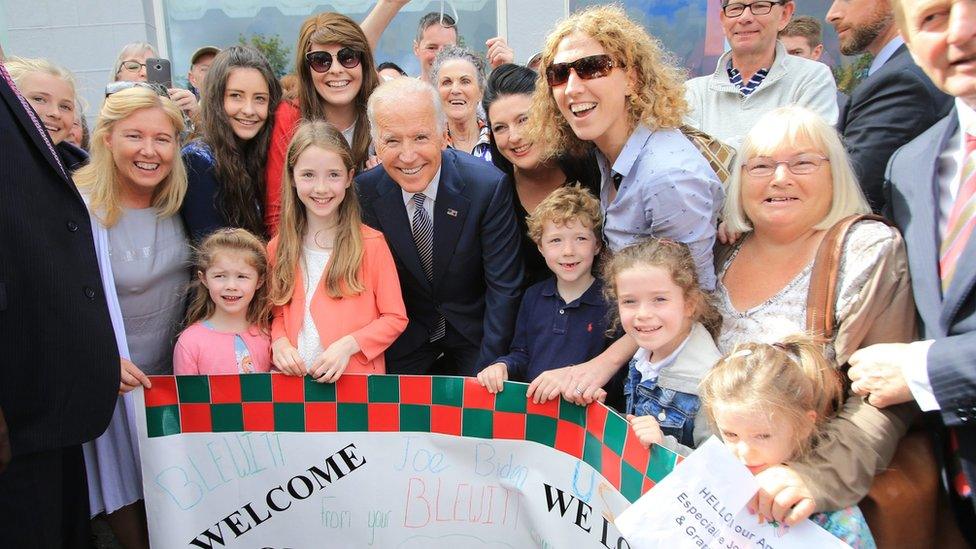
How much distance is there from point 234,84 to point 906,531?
3356mm

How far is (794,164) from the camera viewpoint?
2.16m

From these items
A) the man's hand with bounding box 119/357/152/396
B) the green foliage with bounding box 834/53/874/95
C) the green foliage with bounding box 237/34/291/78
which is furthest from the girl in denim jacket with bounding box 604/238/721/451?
the green foliage with bounding box 237/34/291/78

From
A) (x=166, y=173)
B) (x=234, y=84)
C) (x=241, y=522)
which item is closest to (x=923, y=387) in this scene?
(x=241, y=522)

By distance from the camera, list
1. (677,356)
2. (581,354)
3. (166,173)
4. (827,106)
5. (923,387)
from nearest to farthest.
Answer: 1. (923,387)
2. (677,356)
3. (581,354)
4. (166,173)
5. (827,106)

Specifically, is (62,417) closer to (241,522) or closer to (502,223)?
(241,522)

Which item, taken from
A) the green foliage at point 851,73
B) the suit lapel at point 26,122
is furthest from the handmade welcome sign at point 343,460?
the green foliage at point 851,73

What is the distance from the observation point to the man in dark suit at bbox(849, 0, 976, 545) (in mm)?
1661

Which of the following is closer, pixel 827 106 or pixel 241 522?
pixel 241 522

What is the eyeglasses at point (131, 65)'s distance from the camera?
5.95m

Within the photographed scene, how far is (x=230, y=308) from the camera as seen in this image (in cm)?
284

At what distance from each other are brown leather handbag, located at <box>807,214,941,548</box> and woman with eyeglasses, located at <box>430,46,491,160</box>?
2.26 meters

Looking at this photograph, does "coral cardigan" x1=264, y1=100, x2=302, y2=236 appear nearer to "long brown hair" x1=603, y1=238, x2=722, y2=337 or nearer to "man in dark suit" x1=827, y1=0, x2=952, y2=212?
"long brown hair" x1=603, y1=238, x2=722, y2=337

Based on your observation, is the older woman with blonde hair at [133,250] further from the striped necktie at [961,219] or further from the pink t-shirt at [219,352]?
the striped necktie at [961,219]

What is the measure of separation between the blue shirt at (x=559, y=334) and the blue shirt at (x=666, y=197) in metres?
0.31
